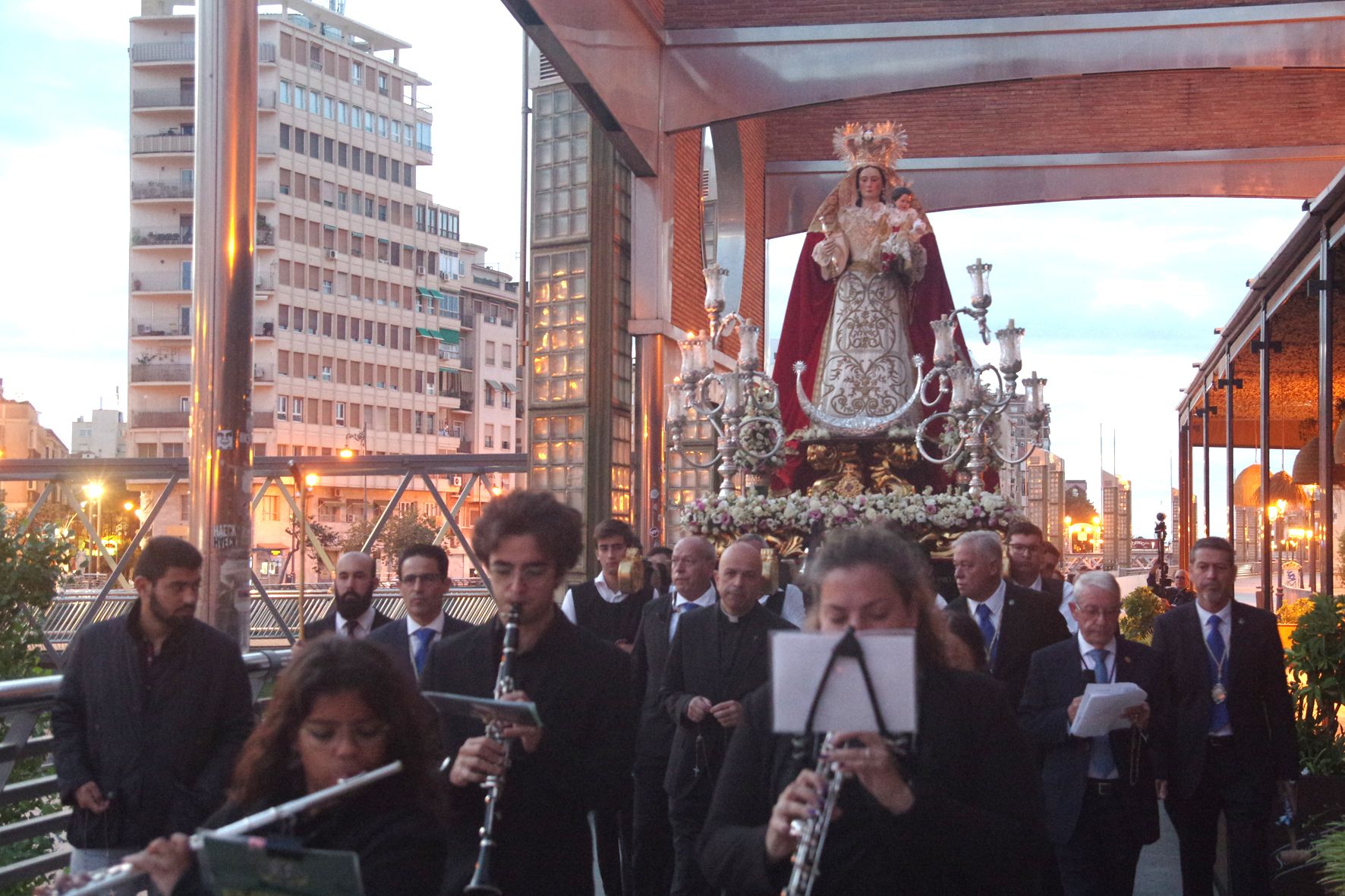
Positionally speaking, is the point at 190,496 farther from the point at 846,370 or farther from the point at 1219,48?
the point at 1219,48

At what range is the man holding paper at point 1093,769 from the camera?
21.7 feet

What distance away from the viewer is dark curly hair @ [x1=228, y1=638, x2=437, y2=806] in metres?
3.31

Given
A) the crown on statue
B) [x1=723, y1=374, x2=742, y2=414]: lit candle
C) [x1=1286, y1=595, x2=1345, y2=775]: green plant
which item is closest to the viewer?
[x1=1286, y1=595, x2=1345, y2=775]: green plant

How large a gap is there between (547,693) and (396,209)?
7985 centimetres

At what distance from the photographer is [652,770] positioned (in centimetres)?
713

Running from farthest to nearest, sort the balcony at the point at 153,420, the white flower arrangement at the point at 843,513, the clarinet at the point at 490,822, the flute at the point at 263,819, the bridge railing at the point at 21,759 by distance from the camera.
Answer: the balcony at the point at 153,420 → the white flower arrangement at the point at 843,513 → the bridge railing at the point at 21,759 → the clarinet at the point at 490,822 → the flute at the point at 263,819

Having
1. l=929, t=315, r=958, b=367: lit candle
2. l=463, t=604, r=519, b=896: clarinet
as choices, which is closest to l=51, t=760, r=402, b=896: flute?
l=463, t=604, r=519, b=896: clarinet

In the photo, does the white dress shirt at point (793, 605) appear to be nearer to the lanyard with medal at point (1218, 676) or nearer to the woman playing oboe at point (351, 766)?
the lanyard with medal at point (1218, 676)

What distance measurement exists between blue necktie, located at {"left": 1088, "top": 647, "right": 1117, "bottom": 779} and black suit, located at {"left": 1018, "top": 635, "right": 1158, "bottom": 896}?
24 millimetres

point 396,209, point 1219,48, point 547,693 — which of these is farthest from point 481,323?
point 547,693

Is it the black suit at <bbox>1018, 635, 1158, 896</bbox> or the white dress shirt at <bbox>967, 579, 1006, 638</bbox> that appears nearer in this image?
the black suit at <bbox>1018, 635, 1158, 896</bbox>

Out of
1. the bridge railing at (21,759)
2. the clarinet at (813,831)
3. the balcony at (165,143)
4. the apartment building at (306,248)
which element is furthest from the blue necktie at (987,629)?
the balcony at (165,143)

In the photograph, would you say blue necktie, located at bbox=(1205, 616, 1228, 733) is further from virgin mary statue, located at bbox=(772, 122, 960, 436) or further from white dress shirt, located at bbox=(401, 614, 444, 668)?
virgin mary statue, located at bbox=(772, 122, 960, 436)

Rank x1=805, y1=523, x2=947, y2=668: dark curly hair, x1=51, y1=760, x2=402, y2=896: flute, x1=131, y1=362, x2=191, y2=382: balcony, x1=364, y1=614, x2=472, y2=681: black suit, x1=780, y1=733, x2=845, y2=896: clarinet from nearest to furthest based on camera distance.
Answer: x1=51, y1=760, x2=402, y2=896: flute, x1=780, y1=733, x2=845, y2=896: clarinet, x1=805, y1=523, x2=947, y2=668: dark curly hair, x1=364, y1=614, x2=472, y2=681: black suit, x1=131, y1=362, x2=191, y2=382: balcony
